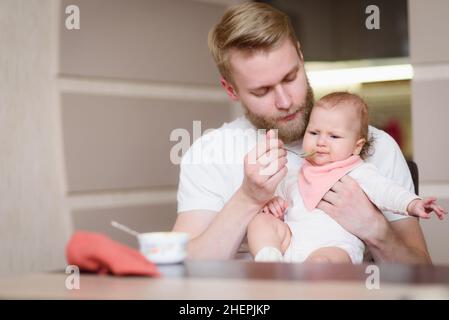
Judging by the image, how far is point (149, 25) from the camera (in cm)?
271

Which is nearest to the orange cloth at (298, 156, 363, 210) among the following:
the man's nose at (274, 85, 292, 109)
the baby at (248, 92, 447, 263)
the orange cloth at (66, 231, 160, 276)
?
the baby at (248, 92, 447, 263)

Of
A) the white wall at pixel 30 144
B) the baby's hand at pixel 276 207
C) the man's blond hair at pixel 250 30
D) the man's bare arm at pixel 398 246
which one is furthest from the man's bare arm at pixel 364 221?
the white wall at pixel 30 144

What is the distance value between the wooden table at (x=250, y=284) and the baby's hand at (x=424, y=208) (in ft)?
1.08

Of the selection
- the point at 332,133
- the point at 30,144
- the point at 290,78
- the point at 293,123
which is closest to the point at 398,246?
→ the point at 332,133

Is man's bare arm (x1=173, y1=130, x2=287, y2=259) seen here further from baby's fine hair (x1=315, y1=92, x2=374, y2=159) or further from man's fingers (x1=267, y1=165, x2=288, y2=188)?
baby's fine hair (x1=315, y1=92, x2=374, y2=159)

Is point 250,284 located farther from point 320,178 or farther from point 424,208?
point 320,178

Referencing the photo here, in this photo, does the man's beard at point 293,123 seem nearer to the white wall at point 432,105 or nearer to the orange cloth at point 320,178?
the orange cloth at point 320,178

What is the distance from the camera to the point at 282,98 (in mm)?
1915

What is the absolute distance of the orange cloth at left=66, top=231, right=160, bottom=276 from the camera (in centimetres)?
113

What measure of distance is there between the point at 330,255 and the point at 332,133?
0.34 metres

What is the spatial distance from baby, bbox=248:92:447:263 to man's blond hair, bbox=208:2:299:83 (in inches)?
9.6

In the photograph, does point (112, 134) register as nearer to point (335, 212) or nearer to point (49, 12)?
point (49, 12)
